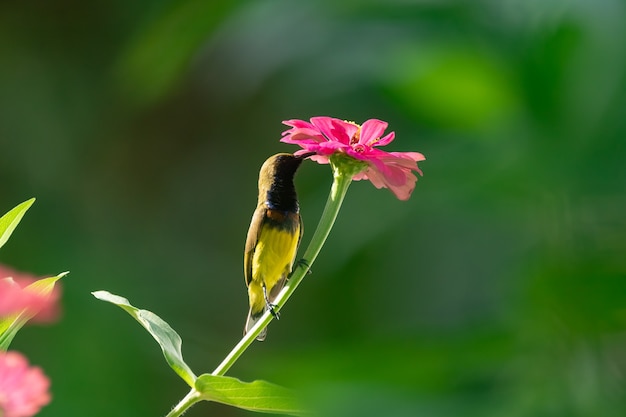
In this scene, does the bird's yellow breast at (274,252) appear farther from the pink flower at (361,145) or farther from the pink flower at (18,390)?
the pink flower at (18,390)

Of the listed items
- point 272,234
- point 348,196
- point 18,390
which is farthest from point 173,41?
point 18,390

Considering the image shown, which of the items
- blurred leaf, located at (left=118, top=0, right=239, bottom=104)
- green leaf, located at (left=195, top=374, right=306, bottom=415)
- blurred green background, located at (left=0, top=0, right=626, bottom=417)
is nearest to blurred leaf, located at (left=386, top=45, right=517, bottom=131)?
blurred green background, located at (left=0, top=0, right=626, bottom=417)

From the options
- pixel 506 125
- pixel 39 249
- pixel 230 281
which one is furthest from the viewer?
pixel 230 281

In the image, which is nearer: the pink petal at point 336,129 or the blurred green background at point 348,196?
the blurred green background at point 348,196

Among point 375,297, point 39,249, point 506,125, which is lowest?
point 39,249

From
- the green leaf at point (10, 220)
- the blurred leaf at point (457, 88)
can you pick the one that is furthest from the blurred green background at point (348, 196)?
the green leaf at point (10, 220)

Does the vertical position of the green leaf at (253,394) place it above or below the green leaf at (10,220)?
below

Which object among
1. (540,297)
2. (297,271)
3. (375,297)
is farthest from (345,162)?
(375,297)

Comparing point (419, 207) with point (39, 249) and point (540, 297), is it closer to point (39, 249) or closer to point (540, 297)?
point (540, 297)
